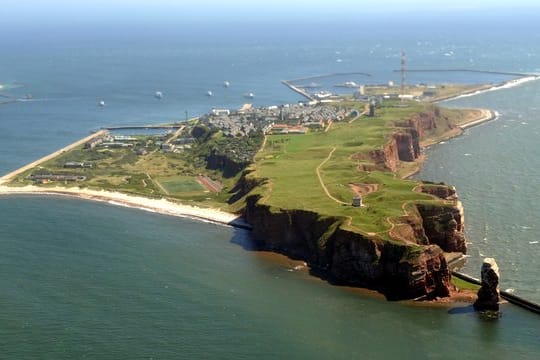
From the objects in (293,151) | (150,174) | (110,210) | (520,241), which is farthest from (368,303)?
(150,174)

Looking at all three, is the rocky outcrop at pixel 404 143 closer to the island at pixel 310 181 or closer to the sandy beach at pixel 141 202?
the island at pixel 310 181

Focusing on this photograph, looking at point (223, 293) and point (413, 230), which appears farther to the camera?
point (413, 230)

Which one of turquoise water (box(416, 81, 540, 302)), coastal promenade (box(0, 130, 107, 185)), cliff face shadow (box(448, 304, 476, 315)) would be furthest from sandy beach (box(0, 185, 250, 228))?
cliff face shadow (box(448, 304, 476, 315))

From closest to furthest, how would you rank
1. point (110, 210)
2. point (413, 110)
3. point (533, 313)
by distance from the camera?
1. point (533, 313)
2. point (110, 210)
3. point (413, 110)

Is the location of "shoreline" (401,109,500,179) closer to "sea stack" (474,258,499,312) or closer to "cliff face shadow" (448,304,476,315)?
"cliff face shadow" (448,304,476,315)

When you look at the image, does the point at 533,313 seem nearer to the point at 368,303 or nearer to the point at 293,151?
the point at 368,303

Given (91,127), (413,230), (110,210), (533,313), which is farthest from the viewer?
(91,127)

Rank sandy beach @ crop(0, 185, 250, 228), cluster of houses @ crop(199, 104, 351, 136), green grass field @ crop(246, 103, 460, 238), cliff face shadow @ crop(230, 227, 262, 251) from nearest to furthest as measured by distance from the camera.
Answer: green grass field @ crop(246, 103, 460, 238) < cliff face shadow @ crop(230, 227, 262, 251) < sandy beach @ crop(0, 185, 250, 228) < cluster of houses @ crop(199, 104, 351, 136)
